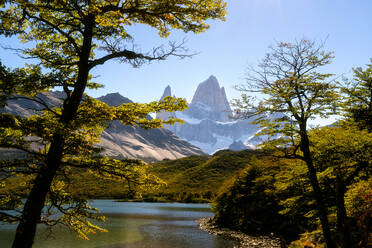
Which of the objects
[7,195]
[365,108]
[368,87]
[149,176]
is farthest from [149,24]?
[368,87]

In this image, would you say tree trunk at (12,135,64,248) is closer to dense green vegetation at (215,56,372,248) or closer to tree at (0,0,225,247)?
tree at (0,0,225,247)

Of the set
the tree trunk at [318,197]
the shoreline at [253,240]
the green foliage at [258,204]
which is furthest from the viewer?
the green foliage at [258,204]

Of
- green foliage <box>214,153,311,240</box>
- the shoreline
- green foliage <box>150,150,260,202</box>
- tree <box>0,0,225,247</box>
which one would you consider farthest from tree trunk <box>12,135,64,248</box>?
green foliage <box>150,150,260,202</box>

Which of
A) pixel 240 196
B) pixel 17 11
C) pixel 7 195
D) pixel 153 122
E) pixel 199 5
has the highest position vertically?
pixel 199 5

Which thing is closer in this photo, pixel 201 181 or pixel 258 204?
pixel 258 204

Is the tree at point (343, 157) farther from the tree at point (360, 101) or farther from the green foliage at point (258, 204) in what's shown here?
the green foliage at point (258, 204)

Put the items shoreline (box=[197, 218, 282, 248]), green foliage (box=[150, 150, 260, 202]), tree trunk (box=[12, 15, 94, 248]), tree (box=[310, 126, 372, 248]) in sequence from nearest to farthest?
tree trunk (box=[12, 15, 94, 248]), tree (box=[310, 126, 372, 248]), shoreline (box=[197, 218, 282, 248]), green foliage (box=[150, 150, 260, 202])

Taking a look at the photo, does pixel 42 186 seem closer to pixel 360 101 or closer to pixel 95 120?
pixel 95 120

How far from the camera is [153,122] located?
10539 mm

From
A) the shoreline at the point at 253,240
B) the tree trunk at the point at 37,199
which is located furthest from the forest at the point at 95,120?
the shoreline at the point at 253,240

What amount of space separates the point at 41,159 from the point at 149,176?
3953 mm

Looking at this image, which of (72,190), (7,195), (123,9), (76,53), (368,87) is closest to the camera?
(7,195)

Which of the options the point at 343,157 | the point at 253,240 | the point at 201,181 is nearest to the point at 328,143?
the point at 343,157

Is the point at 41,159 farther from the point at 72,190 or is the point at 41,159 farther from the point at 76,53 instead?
the point at 76,53
